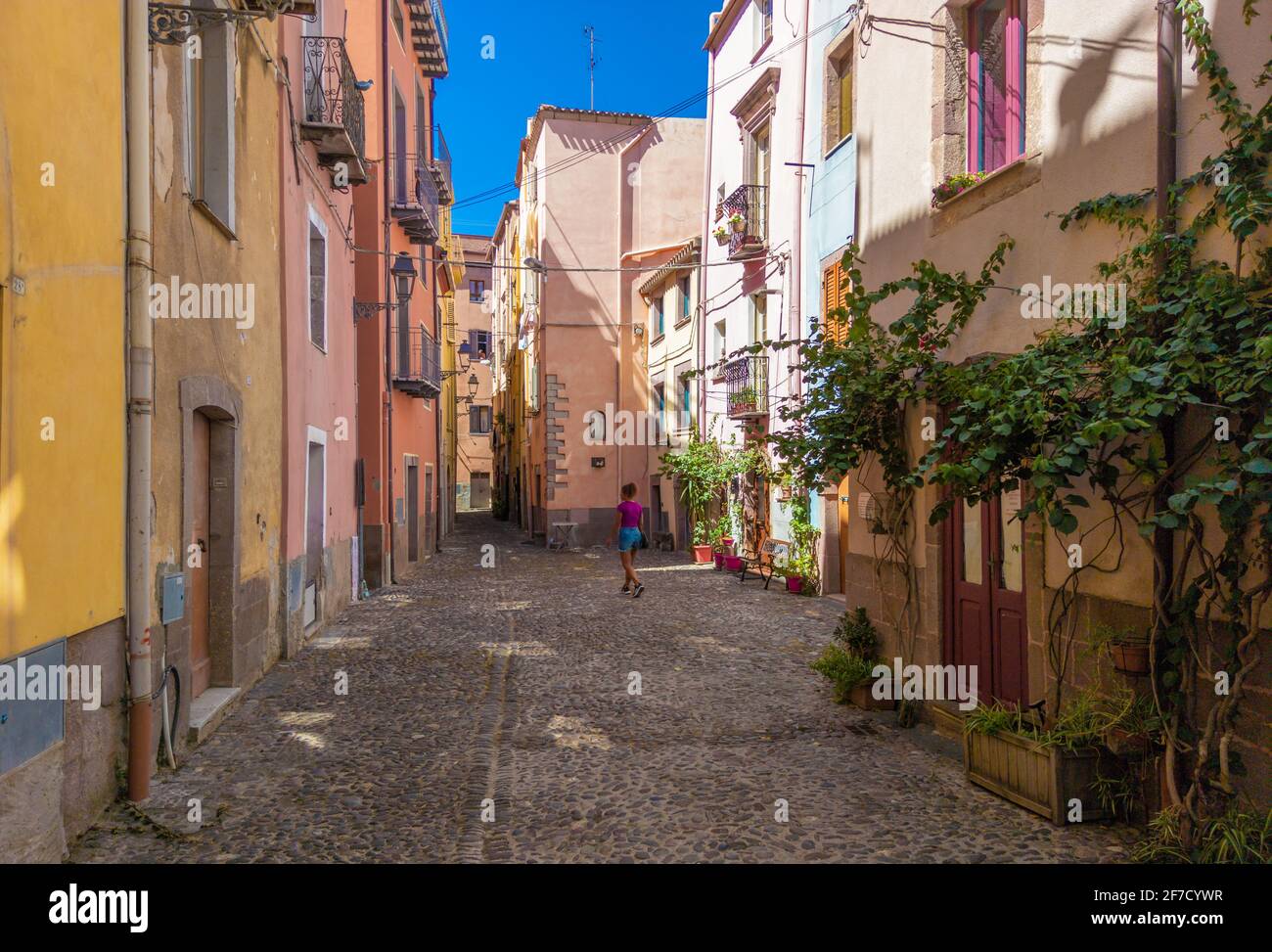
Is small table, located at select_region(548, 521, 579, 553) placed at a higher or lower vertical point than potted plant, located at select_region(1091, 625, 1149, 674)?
lower

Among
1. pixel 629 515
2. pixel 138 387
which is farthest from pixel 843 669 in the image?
pixel 629 515

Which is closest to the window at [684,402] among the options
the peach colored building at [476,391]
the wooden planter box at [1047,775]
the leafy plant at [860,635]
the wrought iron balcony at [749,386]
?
the wrought iron balcony at [749,386]

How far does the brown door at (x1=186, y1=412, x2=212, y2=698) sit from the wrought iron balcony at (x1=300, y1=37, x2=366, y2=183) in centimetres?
444

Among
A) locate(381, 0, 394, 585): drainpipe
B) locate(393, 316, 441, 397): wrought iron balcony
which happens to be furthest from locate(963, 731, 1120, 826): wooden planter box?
locate(393, 316, 441, 397): wrought iron balcony

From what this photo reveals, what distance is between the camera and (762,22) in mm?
19062

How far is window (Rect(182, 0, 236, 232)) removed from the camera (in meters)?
7.17

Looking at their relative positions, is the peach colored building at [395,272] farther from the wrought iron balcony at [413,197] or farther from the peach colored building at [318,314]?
the peach colored building at [318,314]

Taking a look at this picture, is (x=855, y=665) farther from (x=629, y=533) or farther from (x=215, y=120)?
(x=629, y=533)

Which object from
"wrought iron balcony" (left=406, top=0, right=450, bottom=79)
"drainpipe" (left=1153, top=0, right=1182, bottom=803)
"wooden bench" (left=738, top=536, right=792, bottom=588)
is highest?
"wrought iron balcony" (left=406, top=0, right=450, bottom=79)

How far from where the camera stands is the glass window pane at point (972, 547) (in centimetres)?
676

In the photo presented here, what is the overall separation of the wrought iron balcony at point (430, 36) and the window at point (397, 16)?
0.40m

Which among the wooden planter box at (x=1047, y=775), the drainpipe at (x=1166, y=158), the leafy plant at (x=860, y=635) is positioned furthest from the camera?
the leafy plant at (x=860, y=635)

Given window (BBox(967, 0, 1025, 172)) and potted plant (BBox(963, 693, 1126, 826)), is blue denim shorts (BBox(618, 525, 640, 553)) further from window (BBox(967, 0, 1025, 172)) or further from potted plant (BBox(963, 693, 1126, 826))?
potted plant (BBox(963, 693, 1126, 826))

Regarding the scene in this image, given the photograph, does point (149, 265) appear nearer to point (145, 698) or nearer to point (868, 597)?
point (145, 698)
